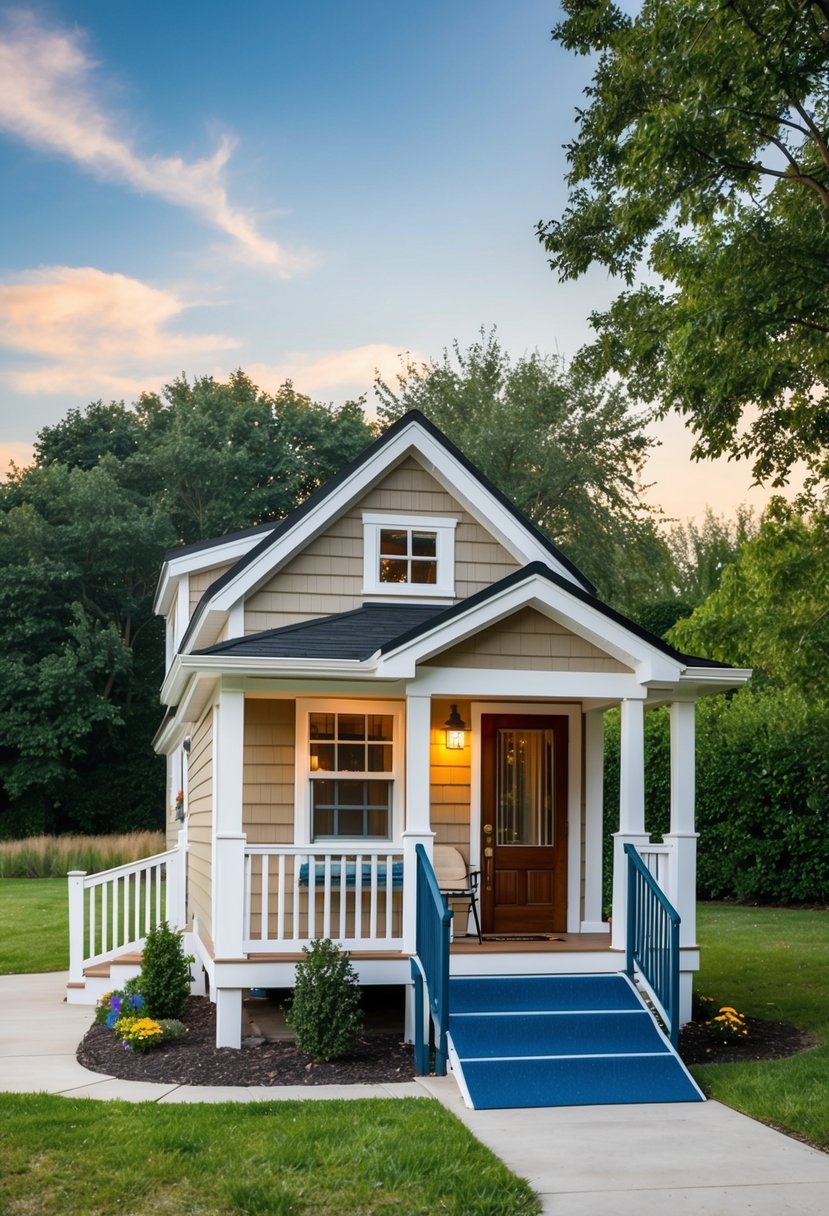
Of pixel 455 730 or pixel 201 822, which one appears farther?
pixel 201 822

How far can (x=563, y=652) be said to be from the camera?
33.2ft

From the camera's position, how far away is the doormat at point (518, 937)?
36.3 ft

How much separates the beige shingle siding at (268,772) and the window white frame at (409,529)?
172 centimetres

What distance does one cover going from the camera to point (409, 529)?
487 inches

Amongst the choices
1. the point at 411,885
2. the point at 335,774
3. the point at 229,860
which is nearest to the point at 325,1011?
the point at 411,885

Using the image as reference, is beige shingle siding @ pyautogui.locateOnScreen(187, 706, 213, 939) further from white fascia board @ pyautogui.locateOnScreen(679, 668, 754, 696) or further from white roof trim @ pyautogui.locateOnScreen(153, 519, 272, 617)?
white fascia board @ pyautogui.locateOnScreen(679, 668, 754, 696)

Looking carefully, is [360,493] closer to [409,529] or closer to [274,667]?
[409,529]

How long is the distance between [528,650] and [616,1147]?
418 centimetres

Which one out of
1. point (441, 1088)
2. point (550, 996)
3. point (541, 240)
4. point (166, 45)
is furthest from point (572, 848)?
point (166, 45)

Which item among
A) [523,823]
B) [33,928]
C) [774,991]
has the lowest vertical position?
[33,928]

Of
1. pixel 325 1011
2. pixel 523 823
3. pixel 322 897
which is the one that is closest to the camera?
pixel 325 1011

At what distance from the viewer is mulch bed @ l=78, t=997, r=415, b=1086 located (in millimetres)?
8531

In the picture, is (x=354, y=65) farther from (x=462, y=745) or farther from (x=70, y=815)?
(x=70, y=815)

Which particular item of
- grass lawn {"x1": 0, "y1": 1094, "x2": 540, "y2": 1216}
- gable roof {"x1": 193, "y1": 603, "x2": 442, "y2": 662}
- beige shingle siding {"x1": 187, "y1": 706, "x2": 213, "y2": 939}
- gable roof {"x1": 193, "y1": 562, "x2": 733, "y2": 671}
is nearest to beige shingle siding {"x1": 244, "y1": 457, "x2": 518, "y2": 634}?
gable roof {"x1": 193, "y1": 603, "x2": 442, "y2": 662}
